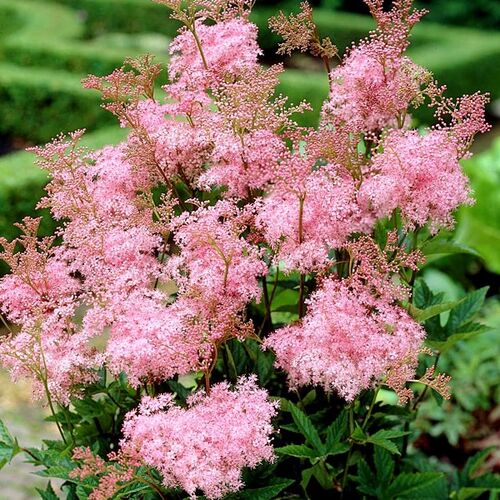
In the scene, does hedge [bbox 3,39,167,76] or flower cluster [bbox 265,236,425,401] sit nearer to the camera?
flower cluster [bbox 265,236,425,401]

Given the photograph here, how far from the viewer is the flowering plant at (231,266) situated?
Answer: 1.43 meters

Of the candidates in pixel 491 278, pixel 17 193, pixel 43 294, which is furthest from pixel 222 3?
pixel 17 193

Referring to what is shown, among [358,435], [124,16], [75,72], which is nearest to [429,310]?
[358,435]

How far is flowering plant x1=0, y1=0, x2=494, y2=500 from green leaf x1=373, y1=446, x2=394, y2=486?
0.06m

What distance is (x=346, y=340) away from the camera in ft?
4.72

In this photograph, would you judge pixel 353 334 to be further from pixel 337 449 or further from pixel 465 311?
pixel 465 311

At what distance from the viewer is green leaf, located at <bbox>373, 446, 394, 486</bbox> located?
1878mm

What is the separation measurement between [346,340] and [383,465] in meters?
0.58

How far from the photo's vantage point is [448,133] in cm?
159

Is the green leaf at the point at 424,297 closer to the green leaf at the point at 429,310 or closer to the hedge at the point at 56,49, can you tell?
the green leaf at the point at 429,310

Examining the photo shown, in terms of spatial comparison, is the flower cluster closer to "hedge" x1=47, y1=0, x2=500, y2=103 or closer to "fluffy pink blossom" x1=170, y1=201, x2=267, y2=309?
"fluffy pink blossom" x1=170, y1=201, x2=267, y2=309

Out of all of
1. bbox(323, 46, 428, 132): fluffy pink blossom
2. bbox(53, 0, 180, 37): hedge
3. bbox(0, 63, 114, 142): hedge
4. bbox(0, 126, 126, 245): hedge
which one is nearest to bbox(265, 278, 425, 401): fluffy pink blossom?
bbox(323, 46, 428, 132): fluffy pink blossom

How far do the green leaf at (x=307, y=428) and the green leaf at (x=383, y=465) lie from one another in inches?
12.4

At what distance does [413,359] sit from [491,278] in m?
4.36
